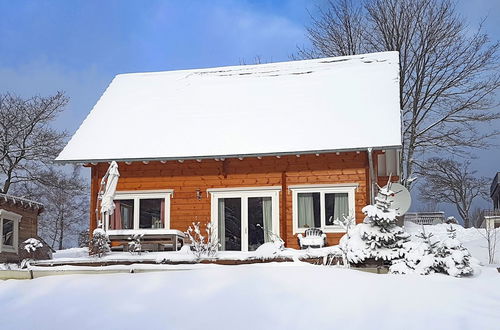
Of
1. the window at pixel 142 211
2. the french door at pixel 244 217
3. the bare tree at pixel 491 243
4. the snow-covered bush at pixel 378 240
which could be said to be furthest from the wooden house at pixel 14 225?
the bare tree at pixel 491 243

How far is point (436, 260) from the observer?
927 centimetres

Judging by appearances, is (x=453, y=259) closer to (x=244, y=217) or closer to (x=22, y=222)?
(x=244, y=217)

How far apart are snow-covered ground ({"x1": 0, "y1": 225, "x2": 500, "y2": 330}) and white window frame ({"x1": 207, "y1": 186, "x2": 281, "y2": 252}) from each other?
226 inches

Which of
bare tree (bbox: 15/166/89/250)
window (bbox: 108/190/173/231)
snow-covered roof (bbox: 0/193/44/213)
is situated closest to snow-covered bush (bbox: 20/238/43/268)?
snow-covered roof (bbox: 0/193/44/213)

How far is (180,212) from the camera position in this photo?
618 inches

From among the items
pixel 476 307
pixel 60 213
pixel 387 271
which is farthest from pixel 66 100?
pixel 476 307

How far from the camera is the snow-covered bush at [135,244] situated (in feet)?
42.2

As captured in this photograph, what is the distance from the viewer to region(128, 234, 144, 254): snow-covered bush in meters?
12.9

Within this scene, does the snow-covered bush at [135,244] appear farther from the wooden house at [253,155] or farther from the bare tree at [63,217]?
the bare tree at [63,217]

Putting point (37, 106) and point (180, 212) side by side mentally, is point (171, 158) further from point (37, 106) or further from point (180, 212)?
point (37, 106)

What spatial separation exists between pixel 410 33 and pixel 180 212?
663 inches

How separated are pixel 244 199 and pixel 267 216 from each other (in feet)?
2.41

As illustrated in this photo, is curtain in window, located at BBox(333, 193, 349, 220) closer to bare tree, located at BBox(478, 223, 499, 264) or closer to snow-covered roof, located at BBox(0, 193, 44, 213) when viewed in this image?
bare tree, located at BBox(478, 223, 499, 264)

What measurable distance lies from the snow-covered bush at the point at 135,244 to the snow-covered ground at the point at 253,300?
3461 mm
